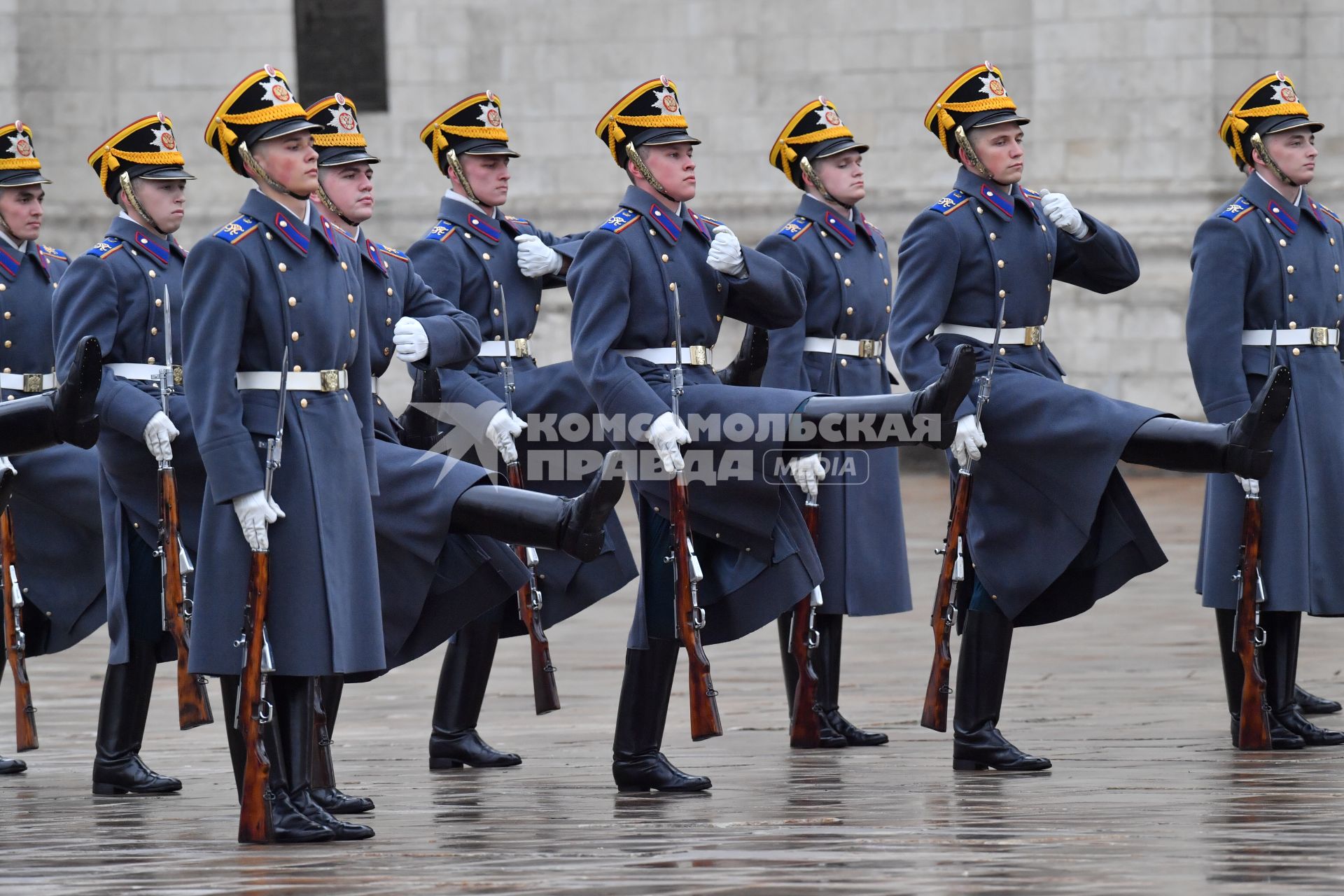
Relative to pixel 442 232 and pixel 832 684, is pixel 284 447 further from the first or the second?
pixel 832 684

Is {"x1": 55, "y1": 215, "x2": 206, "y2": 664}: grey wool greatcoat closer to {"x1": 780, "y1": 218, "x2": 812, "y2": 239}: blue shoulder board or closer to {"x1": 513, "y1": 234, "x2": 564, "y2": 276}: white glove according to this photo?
{"x1": 513, "y1": 234, "x2": 564, "y2": 276}: white glove

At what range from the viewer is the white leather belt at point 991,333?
22.4 feet

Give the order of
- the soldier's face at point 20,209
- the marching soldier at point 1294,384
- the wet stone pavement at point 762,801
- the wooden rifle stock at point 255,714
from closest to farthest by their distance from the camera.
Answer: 1. the wet stone pavement at point 762,801
2. the wooden rifle stock at point 255,714
3. the marching soldier at point 1294,384
4. the soldier's face at point 20,209

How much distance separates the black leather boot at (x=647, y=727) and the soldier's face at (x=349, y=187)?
1.41 metres

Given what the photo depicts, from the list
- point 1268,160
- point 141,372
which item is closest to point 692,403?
point 141,372

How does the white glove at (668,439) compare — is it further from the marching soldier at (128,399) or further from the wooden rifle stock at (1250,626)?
the wooden rifle stock at (1250,626)

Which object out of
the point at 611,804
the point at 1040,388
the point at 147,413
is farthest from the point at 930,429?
the point at 147,413

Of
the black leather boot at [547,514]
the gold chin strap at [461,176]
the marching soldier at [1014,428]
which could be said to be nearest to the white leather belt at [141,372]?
the black leather boot at [547,514]

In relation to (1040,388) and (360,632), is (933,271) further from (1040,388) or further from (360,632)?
(360,632)

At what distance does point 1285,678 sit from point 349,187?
3.00 m

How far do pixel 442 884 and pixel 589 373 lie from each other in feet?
6.34

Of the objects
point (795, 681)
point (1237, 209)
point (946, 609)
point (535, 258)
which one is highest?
point (1237, 209)

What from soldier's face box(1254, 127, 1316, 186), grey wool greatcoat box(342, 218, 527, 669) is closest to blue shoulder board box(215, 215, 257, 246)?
grey wool greatcoat box(342, 218, 527, 669)

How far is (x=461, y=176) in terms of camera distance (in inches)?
320
